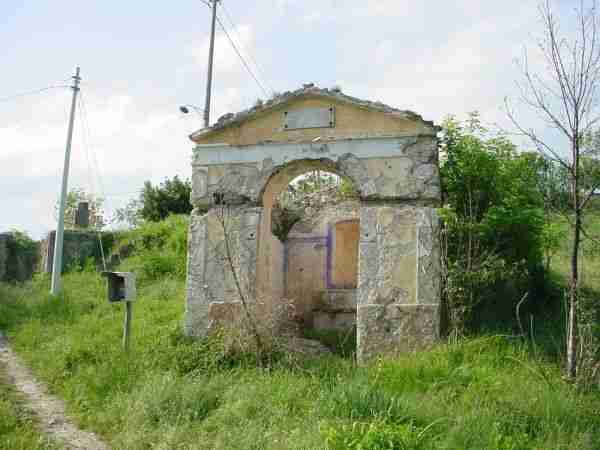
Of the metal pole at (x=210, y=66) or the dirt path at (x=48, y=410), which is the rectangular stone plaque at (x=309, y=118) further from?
the metal pole at (x=210, y=66)

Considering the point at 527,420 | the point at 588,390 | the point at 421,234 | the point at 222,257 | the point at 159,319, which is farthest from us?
the point at 159,319

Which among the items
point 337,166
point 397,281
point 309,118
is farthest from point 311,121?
point 397,281

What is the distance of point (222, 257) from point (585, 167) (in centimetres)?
494

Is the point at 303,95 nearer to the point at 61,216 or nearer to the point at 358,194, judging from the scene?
the point at 358,194

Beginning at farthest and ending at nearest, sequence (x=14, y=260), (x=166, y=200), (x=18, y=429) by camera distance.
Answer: (x=166, y=200) → (x=14, y=260) → (x=18, y=429)

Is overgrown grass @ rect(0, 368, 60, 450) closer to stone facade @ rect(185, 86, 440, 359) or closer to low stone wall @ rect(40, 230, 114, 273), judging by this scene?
stone facade @ rect(185, 86, 440, 359)

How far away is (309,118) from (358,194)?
1.34m

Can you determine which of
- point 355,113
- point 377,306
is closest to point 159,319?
point 377,306

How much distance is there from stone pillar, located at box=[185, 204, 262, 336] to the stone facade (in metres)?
0.01

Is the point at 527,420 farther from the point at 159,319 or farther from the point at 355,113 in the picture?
the point at 159,319

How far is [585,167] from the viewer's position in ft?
24.0

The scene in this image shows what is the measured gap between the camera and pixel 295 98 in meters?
9.44

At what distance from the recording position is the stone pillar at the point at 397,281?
27.8 feet

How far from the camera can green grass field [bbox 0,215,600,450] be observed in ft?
17.9
